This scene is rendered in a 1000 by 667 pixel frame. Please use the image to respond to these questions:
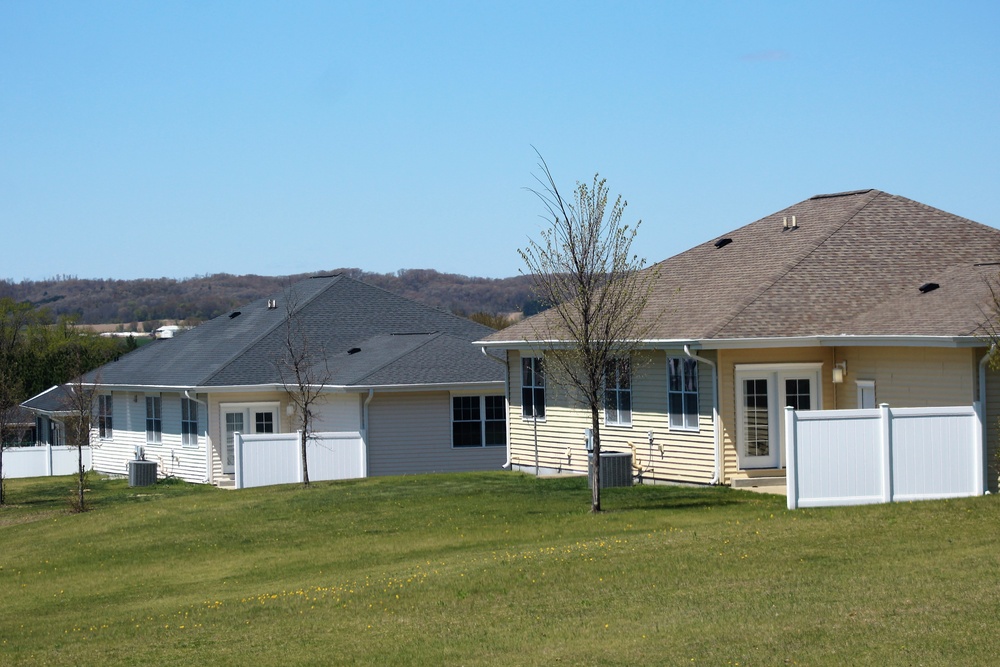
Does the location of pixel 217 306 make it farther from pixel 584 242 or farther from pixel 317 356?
pixel 584 242

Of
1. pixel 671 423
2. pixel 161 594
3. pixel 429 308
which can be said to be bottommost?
pixel 161 594

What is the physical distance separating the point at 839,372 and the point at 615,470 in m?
4.58

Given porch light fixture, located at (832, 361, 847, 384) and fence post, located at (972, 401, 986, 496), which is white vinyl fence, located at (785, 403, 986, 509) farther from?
porch light fixture, located at (832, 361, 847, 384)

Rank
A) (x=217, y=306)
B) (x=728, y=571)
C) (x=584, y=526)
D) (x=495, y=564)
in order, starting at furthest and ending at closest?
1. (x=217, y=306)
2. (x=584, y=526)
3. (x=495, y=564)
4. (x=728, y=571)

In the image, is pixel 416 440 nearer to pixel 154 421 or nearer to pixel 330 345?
pixel 330 345

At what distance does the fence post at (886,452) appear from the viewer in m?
18.8

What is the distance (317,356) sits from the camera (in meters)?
37.4

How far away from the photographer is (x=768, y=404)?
24.0 meters

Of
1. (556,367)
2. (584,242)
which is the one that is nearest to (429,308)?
(556,367)

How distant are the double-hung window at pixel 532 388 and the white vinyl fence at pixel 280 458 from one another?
195 inches

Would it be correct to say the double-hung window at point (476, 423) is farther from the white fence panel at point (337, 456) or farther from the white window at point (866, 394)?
the white window at point (866, 394)

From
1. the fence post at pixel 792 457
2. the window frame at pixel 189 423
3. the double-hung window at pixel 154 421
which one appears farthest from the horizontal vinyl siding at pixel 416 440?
the fence post at pixel 792 457

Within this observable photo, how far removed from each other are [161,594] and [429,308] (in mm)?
26351

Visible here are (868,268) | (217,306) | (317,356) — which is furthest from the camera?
(217,306)
